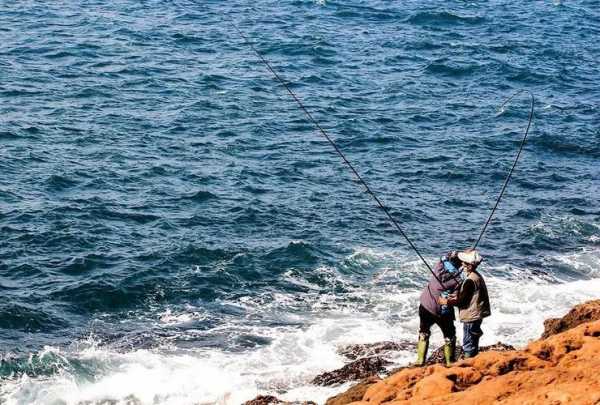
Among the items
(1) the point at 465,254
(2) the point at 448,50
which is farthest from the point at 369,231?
(2) the point at 448,50

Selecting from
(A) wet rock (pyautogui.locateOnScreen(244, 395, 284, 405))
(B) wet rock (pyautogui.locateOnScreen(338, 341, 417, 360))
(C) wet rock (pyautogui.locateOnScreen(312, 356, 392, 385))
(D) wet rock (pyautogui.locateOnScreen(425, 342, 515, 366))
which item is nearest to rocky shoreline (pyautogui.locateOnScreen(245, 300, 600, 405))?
(A) wet rock (pyautogui.locateOnScreen(244, 395, 284, 405))

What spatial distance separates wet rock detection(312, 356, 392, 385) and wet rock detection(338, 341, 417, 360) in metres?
0.69

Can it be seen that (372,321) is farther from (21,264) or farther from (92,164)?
(92,164)

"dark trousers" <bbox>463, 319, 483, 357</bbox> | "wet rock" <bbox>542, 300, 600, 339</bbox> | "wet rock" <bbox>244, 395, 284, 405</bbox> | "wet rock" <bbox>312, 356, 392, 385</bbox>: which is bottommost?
"wet rock" <bbox>312, 356, 392, 385</bbox>

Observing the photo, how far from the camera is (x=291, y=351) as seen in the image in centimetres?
1702

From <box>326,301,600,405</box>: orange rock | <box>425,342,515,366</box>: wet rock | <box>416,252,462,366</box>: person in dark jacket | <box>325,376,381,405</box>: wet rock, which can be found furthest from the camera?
<box>425,342,515,366</box>: wet rock

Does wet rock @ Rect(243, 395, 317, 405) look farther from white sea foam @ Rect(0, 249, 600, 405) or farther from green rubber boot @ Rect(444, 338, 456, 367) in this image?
green rubber boot @ Rect(444, 338, 456, 367)

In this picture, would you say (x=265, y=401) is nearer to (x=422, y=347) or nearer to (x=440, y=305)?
(x=422, y=347)

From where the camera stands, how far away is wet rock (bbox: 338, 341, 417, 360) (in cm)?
1644

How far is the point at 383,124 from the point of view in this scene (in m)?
30.1

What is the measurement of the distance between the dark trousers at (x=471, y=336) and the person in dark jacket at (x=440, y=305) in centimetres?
21

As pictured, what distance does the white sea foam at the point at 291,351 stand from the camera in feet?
51.1

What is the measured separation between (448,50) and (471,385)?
30.3 m

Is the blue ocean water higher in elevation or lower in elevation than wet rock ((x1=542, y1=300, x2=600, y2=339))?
lower
